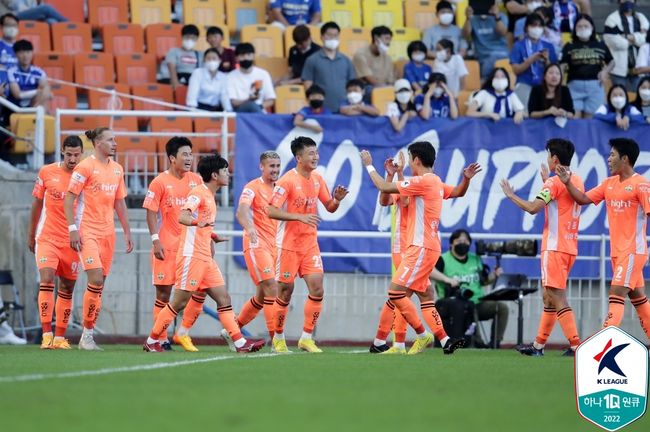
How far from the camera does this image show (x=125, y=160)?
19.2 meters

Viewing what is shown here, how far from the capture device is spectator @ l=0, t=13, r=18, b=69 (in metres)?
20.3

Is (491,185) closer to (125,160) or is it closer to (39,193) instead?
(125,160)

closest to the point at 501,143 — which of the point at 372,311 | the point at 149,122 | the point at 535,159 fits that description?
the point at 535,159

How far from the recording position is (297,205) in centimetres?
1462

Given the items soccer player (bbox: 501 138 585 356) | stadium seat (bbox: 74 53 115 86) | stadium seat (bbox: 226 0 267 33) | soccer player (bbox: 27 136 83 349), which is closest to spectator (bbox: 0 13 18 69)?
stadium seat (bbox: 74 53 115 86)

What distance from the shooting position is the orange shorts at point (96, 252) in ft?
47.6

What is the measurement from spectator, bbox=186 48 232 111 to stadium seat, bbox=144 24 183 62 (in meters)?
1.70

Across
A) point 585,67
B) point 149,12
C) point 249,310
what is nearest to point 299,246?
point 249,310

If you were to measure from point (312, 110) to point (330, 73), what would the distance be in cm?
172

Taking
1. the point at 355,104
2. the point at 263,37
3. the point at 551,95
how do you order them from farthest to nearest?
1. the point at 263,37
2. the point at 551,95
3. the point at 355,104

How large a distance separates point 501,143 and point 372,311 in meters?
3.17

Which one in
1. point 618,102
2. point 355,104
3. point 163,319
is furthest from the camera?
point 355,104

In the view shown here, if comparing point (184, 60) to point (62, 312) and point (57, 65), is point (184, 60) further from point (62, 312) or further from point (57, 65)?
point (62, 312)

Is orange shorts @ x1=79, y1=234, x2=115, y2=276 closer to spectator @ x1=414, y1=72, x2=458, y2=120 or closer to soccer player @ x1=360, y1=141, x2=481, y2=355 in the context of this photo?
soccer player @ x1=360, y1=141, x2=481, y2=355
